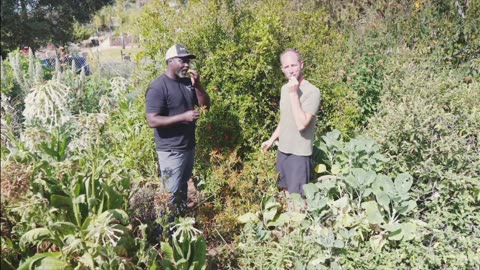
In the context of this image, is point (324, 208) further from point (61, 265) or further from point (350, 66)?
point (350, 66)

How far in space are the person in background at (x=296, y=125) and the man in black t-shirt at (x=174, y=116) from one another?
76 centimetres

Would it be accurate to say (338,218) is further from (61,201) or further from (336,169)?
(61,201)

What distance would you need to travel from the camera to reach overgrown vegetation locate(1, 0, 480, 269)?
2.29 m

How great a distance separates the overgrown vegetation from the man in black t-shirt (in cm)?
30

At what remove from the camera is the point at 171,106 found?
3.25m

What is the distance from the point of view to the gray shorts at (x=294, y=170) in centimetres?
349

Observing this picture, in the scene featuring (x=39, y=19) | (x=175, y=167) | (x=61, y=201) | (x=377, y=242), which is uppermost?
(x=39, y=19)

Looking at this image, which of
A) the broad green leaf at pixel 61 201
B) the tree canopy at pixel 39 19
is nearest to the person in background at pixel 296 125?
the broad green leaf at pixel 61 201

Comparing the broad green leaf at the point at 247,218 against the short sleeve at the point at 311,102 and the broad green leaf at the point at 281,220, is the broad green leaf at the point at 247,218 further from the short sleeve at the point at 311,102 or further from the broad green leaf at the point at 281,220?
the short sleeve at the point at 311,102

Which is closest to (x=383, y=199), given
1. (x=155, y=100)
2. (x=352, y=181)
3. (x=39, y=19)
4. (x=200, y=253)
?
(x=352, y=181)

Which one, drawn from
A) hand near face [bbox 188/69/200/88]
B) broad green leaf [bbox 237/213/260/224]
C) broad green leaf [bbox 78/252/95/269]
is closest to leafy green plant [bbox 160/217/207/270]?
broad green leaf [bbox 78/252/95/269]

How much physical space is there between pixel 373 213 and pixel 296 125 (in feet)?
3.01

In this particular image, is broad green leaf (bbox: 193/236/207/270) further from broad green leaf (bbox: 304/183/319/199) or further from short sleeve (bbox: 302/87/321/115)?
short sleeve (bbox: 302/87/321/115)

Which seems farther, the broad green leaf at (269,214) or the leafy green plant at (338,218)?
the broad green leaf at (269,214)
